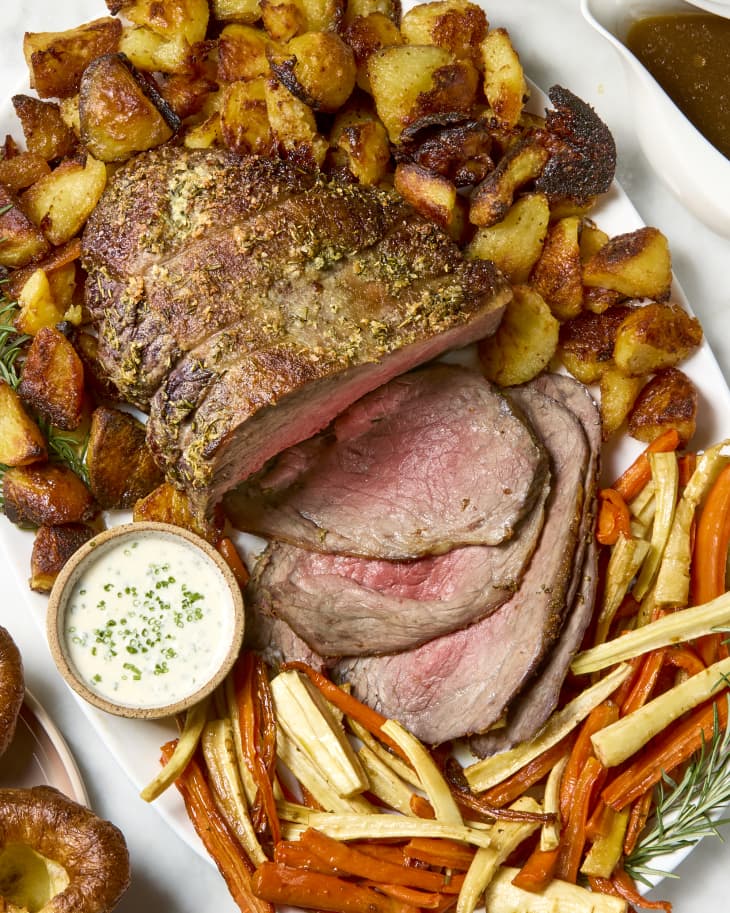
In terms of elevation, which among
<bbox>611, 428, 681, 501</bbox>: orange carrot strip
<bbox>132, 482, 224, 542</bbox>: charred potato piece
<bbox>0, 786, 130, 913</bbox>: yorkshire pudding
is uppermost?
<bbox>611, 428, 681, 501</bbox>: orange carrot strip

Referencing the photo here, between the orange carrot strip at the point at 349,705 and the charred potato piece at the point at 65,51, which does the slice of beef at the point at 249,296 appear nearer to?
the charred potato piece at the point at 65,51

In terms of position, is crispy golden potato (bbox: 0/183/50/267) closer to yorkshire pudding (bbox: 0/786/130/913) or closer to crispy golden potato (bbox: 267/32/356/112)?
crispy golden potato (bbox: 267/32/356/112)

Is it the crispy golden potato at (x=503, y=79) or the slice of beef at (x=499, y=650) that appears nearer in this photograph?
the slice of beef at (x=499, y=650)

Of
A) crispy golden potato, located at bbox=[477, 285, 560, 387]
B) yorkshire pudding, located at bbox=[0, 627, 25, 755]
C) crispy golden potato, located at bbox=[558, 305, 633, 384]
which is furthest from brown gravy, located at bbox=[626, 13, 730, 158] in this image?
yorkshire pudding, located at bbox=[0, 627, 25, 755]

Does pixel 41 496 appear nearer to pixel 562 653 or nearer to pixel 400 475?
pixel 400 475

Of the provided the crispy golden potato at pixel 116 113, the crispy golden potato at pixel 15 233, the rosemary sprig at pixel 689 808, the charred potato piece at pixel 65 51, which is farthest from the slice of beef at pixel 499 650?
the charred potato piece at pixel 65 51

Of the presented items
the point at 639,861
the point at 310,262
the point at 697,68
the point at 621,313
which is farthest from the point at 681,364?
the point at 639,861

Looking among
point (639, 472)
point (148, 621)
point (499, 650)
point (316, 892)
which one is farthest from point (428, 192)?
point (316, 892)
